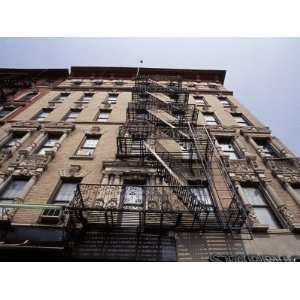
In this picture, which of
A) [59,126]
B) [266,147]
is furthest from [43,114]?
[266,147]

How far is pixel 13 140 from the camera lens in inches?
574

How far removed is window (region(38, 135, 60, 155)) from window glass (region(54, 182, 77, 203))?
126 inches

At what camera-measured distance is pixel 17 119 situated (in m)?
16.4

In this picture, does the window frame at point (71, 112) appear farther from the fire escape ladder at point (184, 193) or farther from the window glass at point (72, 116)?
the fire escape ladder at point (184, 193)

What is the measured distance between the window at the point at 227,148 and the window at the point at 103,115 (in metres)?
8.27

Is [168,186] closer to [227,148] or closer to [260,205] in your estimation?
[260,205]

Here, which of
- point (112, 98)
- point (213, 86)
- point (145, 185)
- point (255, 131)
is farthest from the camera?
point (213, 86)

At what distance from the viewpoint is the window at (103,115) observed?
1723cm

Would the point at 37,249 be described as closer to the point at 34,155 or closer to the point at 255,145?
the point at 34,155

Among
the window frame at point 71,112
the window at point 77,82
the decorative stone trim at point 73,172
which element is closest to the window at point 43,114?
the window frame at point 71,112

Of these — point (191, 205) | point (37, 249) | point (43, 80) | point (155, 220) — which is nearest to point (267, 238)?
point (191, 205)

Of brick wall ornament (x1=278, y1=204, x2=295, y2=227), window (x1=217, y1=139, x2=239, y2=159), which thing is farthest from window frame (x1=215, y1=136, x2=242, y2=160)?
brick wall ornament (x1=278, y1=204, x2=295, y2=227)

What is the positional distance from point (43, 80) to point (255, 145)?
23.5 meters

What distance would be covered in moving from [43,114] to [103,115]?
15.8 ft
